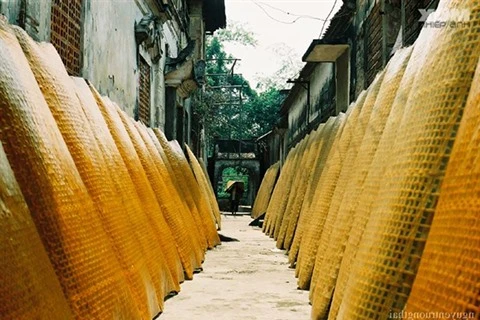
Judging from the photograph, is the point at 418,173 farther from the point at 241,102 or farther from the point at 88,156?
the point at 241,102

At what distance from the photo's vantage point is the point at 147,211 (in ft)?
13.3

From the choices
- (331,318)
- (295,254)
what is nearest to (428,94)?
(331,318)

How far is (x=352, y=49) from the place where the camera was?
10883 millimetres

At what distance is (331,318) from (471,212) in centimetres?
155

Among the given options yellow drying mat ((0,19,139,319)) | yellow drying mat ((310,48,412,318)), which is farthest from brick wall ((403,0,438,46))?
yellow drying mat ((0,19,139,319))

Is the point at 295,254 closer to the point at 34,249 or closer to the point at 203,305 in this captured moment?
the point at 203,305

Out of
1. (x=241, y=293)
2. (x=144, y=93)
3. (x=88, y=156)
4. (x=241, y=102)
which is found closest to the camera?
(x=88, y=156)

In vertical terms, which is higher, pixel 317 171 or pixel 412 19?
pixel 412 19

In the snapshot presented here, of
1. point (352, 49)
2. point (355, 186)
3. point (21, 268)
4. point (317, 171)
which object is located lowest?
point (21, 268)

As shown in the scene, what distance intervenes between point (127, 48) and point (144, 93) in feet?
5.34

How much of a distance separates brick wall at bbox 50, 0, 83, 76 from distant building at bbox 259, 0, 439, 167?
351 centimetres

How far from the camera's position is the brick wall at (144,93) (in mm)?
9258

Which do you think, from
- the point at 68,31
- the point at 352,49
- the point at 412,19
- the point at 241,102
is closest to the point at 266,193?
the point at 352,49

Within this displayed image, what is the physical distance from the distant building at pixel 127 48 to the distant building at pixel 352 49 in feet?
9.84
